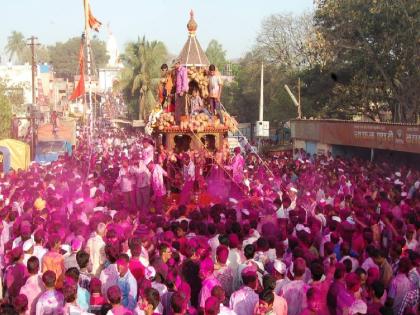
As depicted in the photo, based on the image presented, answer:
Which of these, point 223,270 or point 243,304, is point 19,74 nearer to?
point 223,270

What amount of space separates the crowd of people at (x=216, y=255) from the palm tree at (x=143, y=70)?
39598 mm

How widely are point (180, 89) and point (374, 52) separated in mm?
14620

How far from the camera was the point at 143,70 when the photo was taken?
5400cm

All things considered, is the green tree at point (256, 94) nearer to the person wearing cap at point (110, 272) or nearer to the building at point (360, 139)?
the building at point (360, 139)

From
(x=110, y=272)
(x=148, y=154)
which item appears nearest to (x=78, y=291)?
(x=110, y=272)

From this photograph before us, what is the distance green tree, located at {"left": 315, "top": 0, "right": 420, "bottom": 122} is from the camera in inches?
1045

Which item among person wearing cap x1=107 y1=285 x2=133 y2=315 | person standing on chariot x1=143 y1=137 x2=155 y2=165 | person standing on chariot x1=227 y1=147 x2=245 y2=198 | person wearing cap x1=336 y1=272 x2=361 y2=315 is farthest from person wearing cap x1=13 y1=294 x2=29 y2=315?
person standing on chariot x1=143 y1=137 x2=155 y2=165

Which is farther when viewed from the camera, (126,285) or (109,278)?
(109,278)

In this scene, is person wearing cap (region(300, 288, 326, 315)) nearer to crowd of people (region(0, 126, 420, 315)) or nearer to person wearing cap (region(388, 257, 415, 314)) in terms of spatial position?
crowd of people (region(0, 126, 420, 315))

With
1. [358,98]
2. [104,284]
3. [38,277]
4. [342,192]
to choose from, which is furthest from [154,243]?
[358,98]

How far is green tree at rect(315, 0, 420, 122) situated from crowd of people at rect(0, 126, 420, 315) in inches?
544

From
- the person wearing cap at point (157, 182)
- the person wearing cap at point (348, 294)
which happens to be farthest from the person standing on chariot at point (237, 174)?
the person wearing cap at point (348, 294)

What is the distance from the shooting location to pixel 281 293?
7.02 m

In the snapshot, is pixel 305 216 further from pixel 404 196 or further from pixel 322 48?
pixel 322 48
